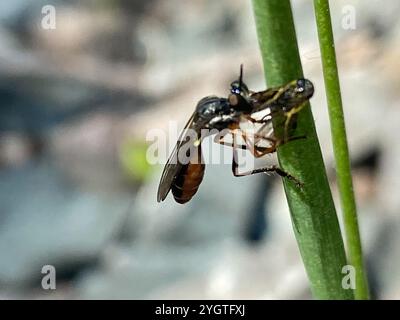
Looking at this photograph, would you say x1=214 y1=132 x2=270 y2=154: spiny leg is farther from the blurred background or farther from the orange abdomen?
the blurred background


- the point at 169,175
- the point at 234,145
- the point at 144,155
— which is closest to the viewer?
the point at 234,145

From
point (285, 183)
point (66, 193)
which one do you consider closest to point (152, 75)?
point (66, 193)

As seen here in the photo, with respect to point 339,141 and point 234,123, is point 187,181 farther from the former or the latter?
point 339,141

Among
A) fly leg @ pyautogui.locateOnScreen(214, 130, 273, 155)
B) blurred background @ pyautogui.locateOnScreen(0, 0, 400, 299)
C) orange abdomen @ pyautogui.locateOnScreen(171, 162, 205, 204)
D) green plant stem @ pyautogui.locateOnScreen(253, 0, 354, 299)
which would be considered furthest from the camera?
blurred background @ pyautogui.locateOnScreen(0, 0, 400, 299)

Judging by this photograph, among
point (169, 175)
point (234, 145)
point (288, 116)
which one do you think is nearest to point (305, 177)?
point (288, 116)

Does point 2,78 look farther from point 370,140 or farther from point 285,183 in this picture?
point 285,183

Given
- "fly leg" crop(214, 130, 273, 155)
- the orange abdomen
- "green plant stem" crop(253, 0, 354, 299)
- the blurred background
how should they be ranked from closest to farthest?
"green plant stem" crop(253, 0, 354, 299), "fly leg" crop(214, 130, 273, 155), the orange abdomen, the blurred background

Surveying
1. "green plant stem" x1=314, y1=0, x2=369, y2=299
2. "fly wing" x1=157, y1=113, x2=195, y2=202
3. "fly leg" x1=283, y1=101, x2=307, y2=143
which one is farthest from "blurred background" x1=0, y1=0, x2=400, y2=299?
"fly leg" x1=283, y1=101, x2=307, y2=143

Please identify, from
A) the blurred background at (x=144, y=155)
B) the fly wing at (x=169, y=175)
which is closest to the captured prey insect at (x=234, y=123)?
the fly wing at (x=169, y=175)
